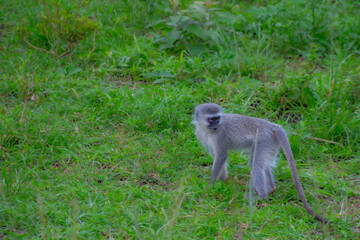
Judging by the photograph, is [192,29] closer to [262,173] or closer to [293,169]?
[262,173]

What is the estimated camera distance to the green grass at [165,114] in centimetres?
402

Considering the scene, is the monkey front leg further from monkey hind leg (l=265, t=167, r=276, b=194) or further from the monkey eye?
monkey hind leg (l=265, t=167, r=276, b=194)

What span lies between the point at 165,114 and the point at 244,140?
1.39 meters

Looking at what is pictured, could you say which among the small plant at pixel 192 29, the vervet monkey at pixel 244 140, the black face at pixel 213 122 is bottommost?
the vervet monkey at pixel 244 140

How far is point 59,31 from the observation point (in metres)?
6.57

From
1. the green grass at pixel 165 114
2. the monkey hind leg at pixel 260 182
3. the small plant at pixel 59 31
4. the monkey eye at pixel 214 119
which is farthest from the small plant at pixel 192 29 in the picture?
the monkey hind leg at pixel 260 182

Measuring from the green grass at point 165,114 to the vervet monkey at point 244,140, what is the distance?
20 cm

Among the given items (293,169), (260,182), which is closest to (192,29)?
(260,182)

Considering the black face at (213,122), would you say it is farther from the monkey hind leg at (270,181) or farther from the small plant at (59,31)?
the small plant at (59,31)

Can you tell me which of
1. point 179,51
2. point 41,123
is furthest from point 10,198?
point 179,51

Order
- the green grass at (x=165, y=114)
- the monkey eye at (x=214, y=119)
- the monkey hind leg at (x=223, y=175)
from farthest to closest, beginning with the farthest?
the monkey hind leg at (x=223, y=175) < the monkey eye at (x=214, y=119) < the green grass at (x=165, y=114)

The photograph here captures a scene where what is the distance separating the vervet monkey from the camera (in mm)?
4496

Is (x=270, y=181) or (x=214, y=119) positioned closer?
(x=214, y=119)

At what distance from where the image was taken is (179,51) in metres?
7.41
